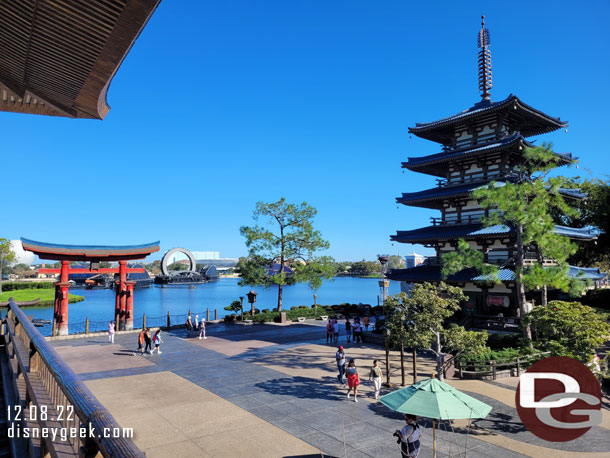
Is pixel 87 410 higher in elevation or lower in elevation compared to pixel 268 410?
higher

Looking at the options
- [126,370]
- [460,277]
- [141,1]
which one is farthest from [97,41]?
[460,277]

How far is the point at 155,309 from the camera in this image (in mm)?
75125

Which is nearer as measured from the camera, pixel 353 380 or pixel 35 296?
pixel 353 380

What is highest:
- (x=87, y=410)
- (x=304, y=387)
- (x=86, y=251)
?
(x=86, y=251)

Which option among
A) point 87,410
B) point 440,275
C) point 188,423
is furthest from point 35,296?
point 87,410

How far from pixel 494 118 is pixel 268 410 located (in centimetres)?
2668

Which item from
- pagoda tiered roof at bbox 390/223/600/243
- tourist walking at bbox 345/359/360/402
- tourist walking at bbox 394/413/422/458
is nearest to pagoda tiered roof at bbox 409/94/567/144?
pagoda tiered roof at bbox 390/223/600/243

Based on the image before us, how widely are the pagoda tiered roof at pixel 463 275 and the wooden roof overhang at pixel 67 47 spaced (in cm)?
2533

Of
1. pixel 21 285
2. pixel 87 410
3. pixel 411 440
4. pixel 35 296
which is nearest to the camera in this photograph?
pixel 87 410

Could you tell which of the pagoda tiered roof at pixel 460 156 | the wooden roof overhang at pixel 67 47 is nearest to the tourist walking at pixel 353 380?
the wooden roof overhang at pixel 67 47

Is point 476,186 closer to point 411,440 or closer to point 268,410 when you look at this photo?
point 268,410

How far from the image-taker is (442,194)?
3148 centimetres

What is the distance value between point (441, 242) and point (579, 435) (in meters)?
21.1

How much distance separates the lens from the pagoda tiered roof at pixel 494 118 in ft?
97.3
